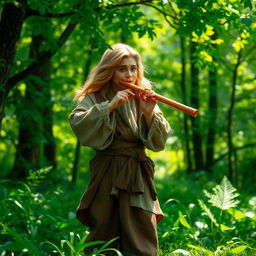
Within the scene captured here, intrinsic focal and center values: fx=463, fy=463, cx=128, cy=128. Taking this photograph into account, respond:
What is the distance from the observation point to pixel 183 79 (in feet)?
41.9

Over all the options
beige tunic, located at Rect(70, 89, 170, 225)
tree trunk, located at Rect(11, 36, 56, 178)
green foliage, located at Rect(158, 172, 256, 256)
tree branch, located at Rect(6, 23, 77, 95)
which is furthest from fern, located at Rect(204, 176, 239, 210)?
tree trunk, located at Rect(11, 36, 56, 178)

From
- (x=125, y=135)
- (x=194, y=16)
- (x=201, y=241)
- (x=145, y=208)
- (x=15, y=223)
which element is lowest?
(x=201, y=241)

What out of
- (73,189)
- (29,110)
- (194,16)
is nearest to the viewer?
(194,16)

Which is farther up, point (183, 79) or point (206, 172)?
point (183, 79)

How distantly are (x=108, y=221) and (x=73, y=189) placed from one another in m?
5.28

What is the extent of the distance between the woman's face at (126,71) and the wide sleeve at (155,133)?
0.33 m

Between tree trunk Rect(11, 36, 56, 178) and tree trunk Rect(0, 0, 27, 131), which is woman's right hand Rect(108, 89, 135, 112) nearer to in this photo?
tree trunk Rect(0, 0, 27, 131)

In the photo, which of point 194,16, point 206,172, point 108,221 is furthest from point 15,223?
point 206,172

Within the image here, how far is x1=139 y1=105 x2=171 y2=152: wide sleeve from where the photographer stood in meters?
3.63

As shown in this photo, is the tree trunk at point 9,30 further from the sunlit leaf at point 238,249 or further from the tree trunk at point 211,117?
the tree trunk at point 211,117

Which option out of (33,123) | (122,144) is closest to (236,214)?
(122,144)

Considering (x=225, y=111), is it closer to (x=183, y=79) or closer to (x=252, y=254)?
(x=183, y=79)

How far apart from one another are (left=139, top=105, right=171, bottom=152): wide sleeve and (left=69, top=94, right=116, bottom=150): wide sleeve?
258mm

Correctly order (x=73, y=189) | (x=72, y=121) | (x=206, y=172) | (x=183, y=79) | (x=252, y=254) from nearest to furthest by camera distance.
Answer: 1. (x=72, y=121)
2. (x=252, y=254)
3. (x=73, y=189)
4. (x=206, y=172)
5. (x=183, y=79)
